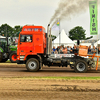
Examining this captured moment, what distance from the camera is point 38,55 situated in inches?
481

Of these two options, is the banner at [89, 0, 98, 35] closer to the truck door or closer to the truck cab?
the truck cab

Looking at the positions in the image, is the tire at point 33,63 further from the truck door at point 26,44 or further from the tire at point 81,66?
the tire at point 81,66

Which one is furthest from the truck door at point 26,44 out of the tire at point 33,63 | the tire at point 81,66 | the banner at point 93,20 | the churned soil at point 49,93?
the banner at point 93,20

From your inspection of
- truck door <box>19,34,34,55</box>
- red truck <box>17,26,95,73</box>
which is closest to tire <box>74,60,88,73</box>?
red truck <box>17,26,95,73</box>

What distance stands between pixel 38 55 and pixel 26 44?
3.18ft

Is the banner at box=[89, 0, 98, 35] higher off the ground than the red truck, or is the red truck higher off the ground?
the banner at box=[89, 0, 98, 35]

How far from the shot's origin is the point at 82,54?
12070 mm

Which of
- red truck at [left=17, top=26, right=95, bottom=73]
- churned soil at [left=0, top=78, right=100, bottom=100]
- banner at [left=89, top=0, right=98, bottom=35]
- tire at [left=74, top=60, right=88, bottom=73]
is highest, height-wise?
banner at [left=89, top=0, right=98, bottom=35]

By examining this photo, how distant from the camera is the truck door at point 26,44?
12023 mm

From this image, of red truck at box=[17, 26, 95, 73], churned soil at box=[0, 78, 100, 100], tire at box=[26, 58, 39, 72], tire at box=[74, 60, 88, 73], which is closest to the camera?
churned soil at box=[0, 78, 100, 100]

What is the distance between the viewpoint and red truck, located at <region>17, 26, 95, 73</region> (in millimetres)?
11992

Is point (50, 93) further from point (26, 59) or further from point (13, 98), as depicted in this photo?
point (26, 59)

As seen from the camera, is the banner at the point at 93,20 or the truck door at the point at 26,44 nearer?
the truck door at the point at 26,44

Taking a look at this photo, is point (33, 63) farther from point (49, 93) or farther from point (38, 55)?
point (49, 93)
